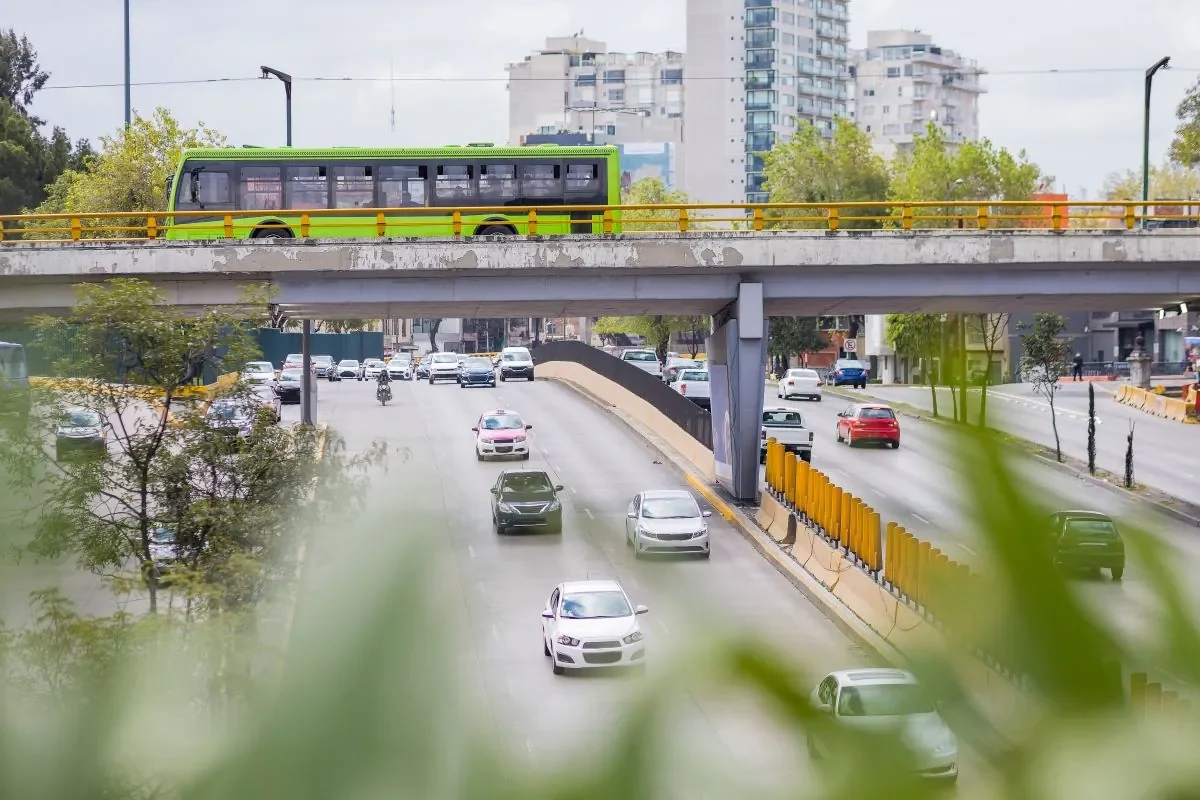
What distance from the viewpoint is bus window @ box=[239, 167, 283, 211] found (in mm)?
37969

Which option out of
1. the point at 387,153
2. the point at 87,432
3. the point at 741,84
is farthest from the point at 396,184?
the point at 741,84

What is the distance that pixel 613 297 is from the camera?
33.7 metres

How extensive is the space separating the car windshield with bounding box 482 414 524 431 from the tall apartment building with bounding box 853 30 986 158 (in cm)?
14091

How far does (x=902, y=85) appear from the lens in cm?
18350

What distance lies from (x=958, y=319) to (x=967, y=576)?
32cm

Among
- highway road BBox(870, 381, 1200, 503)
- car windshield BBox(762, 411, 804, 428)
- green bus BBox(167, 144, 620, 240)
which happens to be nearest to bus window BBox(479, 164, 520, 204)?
green bus BBox(167, 144, 620, 240)

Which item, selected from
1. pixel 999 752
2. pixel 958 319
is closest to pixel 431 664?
pixel 999 752

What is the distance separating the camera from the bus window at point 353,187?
38.6 meters

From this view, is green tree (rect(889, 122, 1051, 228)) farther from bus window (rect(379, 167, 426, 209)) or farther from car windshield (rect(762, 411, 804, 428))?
bus window (rect(379, 167, 426, 209))

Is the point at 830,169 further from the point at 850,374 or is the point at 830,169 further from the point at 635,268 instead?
the point at 635,268

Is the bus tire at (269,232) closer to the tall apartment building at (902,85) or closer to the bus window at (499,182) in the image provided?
the bus window at (499,182)

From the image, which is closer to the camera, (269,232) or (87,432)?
(87,432)

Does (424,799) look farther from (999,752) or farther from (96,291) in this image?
(96,291)

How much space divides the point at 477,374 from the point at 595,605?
50608mm
